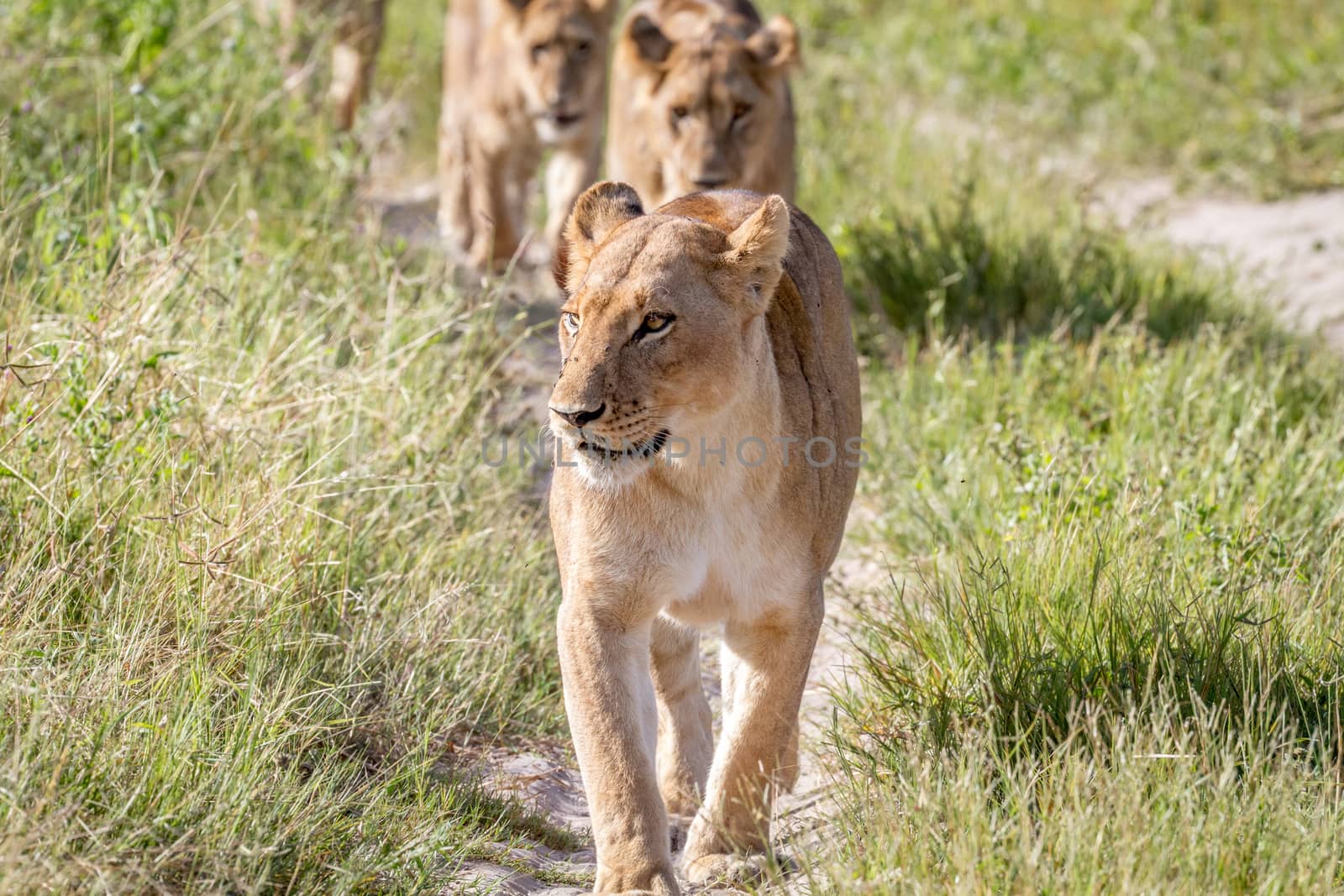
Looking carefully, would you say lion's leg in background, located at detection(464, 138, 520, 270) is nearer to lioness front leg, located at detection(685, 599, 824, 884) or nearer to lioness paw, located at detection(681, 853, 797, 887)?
lioness front leg, located at detection(685, 599, 824, 884)

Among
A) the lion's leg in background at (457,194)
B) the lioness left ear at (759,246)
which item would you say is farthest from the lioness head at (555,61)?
the lioness left ear at (759,246)

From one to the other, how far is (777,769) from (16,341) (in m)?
2.45

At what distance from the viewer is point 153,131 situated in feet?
20.5

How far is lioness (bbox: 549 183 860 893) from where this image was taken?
130 inches

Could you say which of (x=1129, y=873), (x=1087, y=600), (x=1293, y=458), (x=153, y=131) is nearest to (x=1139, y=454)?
(x=1293, y=458)

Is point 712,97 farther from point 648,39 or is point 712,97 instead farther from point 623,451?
point 623,451

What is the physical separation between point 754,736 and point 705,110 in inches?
149

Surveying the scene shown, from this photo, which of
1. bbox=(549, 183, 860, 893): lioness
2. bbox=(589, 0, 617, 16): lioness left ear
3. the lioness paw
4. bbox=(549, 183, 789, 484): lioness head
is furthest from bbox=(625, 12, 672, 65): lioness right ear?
the lioness paw

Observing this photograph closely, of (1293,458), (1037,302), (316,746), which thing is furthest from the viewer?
(1037,302)

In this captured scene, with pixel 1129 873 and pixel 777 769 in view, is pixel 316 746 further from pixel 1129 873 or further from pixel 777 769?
pixel 1129 873

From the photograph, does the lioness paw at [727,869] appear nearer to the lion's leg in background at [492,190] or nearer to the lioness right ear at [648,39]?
the lioness right ear at [648,39]

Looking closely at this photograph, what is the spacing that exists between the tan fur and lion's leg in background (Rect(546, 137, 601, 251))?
174cm

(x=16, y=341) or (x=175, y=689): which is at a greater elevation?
(x=16, y=341)

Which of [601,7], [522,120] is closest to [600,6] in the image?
[601,7]
